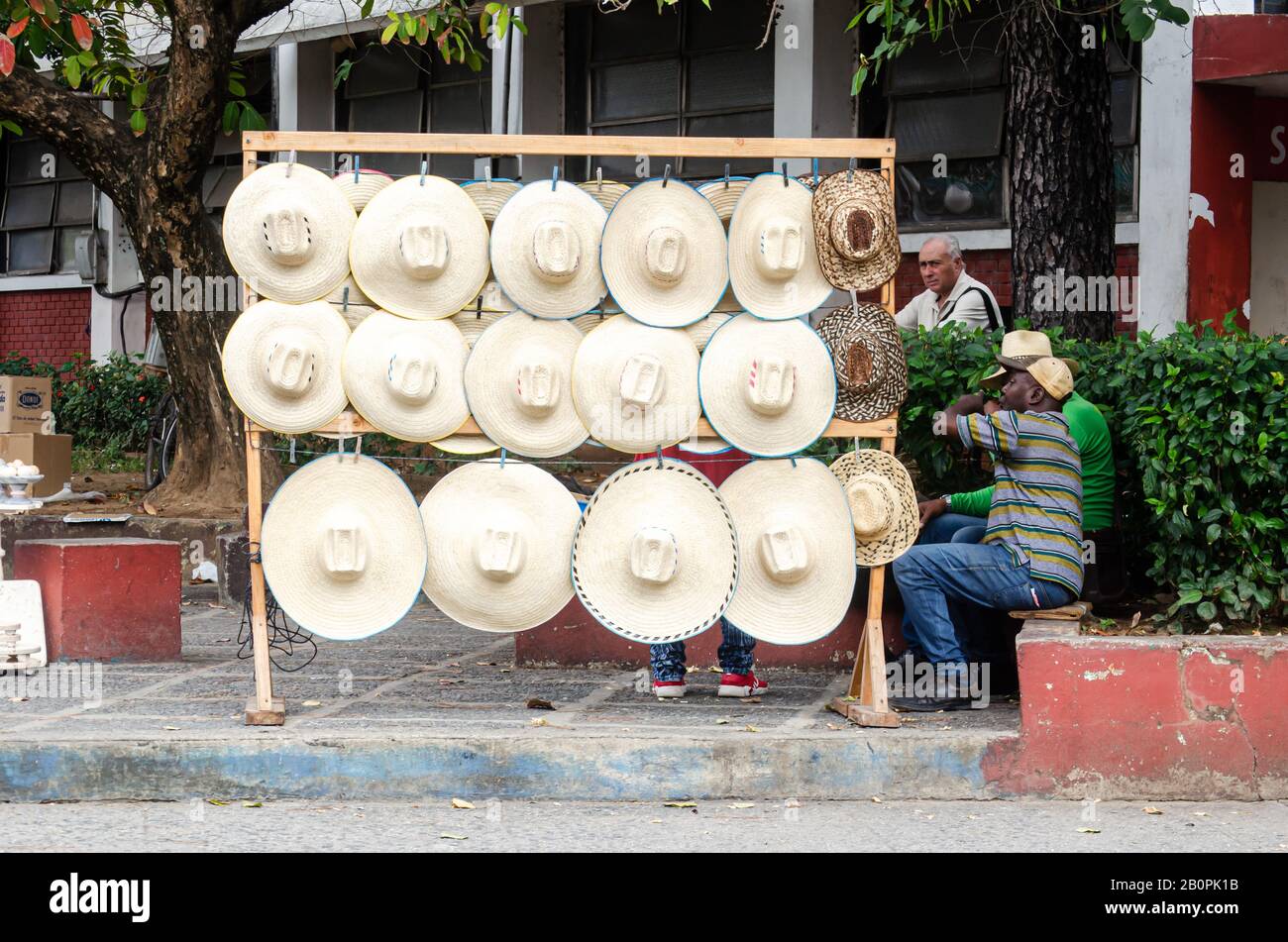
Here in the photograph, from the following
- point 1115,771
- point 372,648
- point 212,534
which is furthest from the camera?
point 212,534

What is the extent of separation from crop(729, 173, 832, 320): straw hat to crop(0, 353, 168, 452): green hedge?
10.7 meters

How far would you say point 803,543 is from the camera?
5.73m

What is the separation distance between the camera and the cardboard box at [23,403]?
12119mm

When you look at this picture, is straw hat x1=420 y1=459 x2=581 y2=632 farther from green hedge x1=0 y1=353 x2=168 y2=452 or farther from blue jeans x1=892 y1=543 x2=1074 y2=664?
green hedge x1=0 y1=353 x2=168 y2=452

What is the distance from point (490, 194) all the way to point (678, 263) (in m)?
0.85

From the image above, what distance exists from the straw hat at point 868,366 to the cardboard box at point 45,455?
8.10 m

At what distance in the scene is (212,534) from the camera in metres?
10.0

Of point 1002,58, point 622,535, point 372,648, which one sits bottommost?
point 372,648

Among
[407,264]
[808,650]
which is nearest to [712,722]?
[808,650]

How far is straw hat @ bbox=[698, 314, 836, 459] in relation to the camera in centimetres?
572

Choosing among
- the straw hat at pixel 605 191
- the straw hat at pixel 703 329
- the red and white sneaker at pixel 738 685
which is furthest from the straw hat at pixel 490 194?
the red and white sneaker at pixel 738 685

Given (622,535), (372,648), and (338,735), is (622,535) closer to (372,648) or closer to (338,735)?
(338,735)

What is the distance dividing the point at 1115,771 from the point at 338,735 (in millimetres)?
2818

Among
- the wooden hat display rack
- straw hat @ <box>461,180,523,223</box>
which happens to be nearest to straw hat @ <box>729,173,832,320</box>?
the wooden hat display rack
